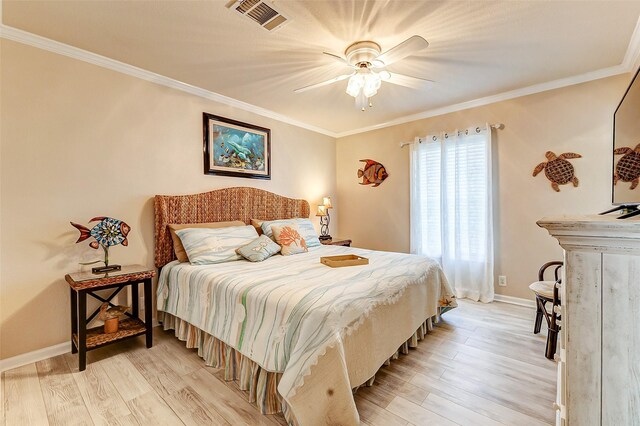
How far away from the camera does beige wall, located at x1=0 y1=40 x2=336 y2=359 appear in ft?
6.66

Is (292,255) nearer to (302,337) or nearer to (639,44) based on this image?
(302,337)

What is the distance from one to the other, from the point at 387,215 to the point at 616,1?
3.05 m

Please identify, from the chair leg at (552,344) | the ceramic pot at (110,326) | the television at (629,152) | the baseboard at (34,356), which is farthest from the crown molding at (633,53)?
the baseboard at (34,356)

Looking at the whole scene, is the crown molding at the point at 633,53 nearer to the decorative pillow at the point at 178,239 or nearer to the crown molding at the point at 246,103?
the crown molding at the point at 246,103

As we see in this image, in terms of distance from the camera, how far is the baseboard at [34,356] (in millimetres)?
1991

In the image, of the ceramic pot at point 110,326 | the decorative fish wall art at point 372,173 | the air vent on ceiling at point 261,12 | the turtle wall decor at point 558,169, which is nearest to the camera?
the air vent on ceiling at point 261,12

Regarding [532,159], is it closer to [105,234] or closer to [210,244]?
[210,244]

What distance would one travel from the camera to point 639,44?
2205mm

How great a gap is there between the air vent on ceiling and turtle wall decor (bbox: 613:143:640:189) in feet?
6.98

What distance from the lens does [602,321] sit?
796 millimetres

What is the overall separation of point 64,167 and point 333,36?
2420 millimetres

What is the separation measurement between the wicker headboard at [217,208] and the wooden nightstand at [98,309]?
37 cm

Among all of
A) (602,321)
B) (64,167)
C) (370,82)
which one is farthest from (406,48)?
(64,167)

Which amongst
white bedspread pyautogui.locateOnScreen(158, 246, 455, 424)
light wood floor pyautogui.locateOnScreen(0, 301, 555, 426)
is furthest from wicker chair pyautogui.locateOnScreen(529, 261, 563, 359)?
white bedspread pyautogui.locateOnScreen(158, 246, 455, 424)
